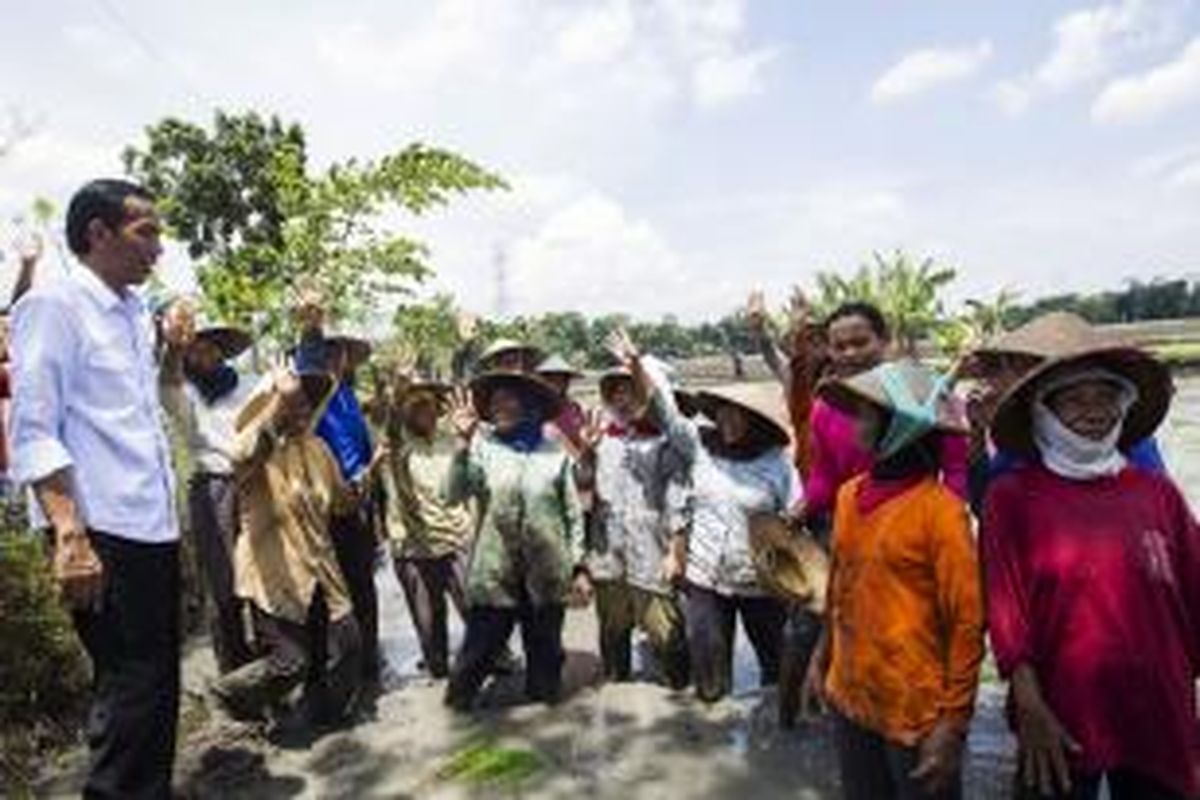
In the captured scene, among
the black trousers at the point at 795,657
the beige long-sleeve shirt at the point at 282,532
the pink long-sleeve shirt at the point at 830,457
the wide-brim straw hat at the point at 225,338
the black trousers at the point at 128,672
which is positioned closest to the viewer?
the black trousers at the point at 128,672

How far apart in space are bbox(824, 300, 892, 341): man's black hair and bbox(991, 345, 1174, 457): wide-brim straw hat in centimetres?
180

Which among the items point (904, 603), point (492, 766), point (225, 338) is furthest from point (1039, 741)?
point (225, 338)

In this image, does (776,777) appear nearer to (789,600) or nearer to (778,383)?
(789,600)

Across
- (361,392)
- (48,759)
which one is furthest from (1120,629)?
(361,392)

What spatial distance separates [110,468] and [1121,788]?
2935mm

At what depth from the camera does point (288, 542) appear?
658 cm

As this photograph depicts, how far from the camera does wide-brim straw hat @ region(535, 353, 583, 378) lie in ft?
25.2

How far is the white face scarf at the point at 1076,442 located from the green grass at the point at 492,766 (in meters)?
3.07

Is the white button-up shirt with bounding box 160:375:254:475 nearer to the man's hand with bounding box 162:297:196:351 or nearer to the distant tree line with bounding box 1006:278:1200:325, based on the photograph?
the man's hand with bounding box 162:297:196:351

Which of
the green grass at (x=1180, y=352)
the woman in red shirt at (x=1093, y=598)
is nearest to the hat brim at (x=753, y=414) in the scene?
the woman in red shirt at (x=1093, y=598)

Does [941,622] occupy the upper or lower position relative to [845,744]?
upper

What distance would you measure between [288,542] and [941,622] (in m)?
3.53

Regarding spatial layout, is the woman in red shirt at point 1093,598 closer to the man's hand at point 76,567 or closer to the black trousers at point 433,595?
the man's hand at point 76,567

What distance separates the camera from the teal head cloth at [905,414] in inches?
155
